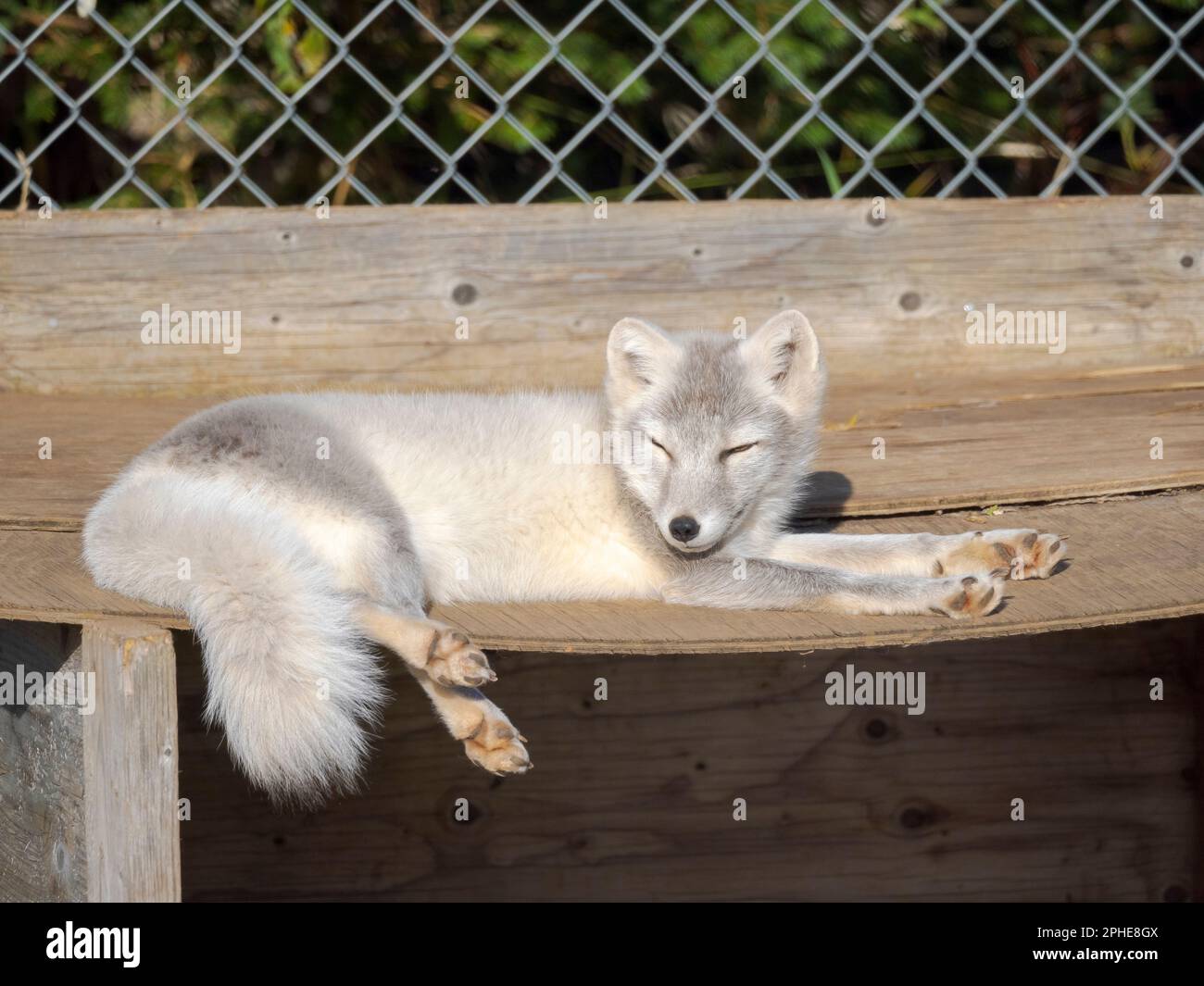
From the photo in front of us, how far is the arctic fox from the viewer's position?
Result: 178 centimetres

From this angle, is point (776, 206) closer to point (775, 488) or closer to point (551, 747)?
point (775, 488)

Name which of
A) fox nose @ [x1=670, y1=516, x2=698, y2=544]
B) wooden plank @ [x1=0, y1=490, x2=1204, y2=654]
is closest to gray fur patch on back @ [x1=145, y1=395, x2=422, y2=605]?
wooden plank @ [x1=0, y1=490, x2=1204, y2=654]

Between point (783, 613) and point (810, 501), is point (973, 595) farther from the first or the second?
point (810, 501)

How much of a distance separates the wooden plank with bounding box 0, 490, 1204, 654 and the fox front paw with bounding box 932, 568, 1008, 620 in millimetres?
23

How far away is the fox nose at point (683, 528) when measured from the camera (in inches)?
83.1

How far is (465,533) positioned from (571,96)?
7.05ft

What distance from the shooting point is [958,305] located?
3215 millimetres

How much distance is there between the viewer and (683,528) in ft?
6.93

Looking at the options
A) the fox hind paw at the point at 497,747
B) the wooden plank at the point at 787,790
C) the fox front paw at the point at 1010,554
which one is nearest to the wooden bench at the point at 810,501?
the wooden plank at the point at 787,790

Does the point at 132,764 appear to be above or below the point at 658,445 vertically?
below

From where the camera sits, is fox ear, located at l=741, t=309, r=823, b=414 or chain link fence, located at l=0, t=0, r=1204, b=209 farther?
chain link fence, located at l=0, t=0, r=1204, b=209

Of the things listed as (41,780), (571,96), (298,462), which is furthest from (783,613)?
(571,96)

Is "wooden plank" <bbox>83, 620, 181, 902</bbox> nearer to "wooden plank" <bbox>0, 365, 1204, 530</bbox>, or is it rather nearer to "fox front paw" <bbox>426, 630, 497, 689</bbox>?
"fox front paw" <bbox>426, 630, 497, 689</bbox>

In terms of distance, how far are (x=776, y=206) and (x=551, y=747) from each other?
133 cm
